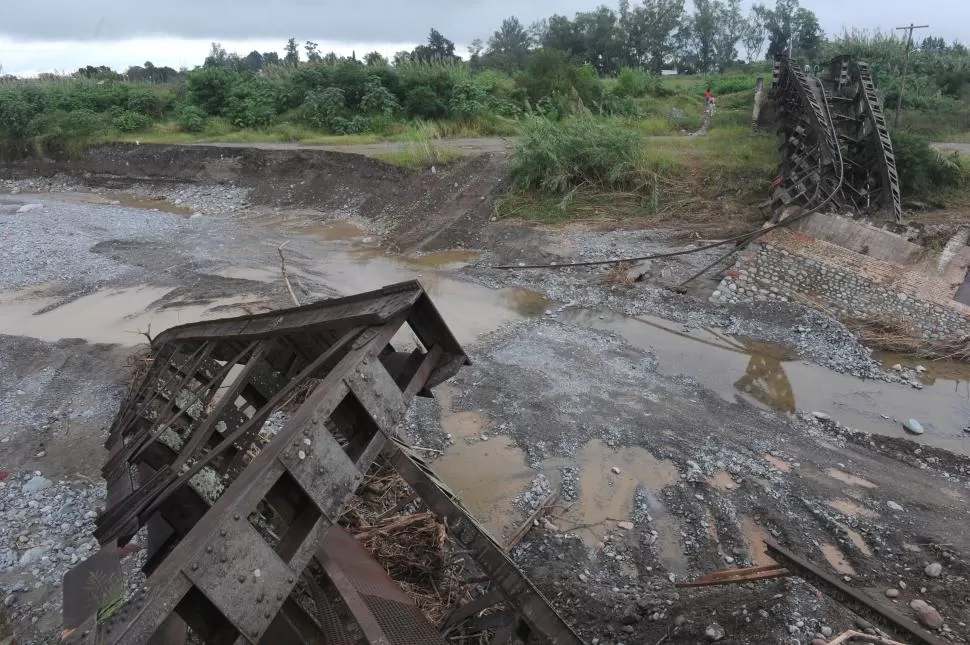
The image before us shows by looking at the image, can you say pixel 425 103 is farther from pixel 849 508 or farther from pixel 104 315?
pixel 849 508

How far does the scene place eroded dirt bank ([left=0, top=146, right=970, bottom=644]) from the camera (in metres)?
4.82

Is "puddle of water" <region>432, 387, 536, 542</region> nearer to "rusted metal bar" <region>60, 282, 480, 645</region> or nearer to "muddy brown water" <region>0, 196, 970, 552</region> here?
"muddy brown water" <region>0, 196, 970, 552</region>

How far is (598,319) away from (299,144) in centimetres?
1591

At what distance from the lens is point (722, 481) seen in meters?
6.18

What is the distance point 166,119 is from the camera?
2638 cm

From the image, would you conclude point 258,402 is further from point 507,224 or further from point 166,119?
point 166,119

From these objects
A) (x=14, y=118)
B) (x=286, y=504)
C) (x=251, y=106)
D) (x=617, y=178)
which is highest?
(x=14, y=118)

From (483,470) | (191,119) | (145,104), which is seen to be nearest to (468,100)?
(191,119)

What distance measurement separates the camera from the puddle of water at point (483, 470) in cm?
585

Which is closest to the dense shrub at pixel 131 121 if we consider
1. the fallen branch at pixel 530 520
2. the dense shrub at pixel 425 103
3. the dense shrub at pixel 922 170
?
the dense shrub at pixel 425 103

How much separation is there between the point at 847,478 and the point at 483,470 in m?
3.83

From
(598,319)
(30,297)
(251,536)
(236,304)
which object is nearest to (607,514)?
(251,536)

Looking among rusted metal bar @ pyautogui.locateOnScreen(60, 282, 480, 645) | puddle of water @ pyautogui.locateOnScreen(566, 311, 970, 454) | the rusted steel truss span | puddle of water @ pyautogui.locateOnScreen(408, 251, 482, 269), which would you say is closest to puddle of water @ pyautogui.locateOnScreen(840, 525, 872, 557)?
puddle of water @ pyautogui.locateOnScreen(566, 311, 970, 454)

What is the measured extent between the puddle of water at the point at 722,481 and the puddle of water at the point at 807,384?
6.85 feet
